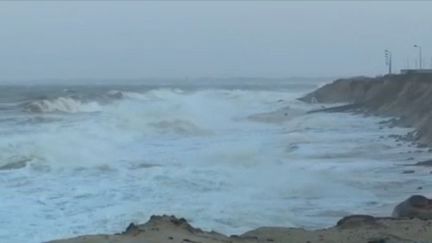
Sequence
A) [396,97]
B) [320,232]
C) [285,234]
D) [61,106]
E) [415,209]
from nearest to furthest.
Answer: [285,234] < [320,232] < [415,209] < [396,97] < [61,106]

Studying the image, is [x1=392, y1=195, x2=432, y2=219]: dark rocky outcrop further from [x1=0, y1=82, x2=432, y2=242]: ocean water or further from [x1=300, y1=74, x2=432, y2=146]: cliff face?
[x1=300, y1=74, x2=432, y2=146]: cliff face

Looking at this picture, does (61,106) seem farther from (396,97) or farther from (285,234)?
(285,234)

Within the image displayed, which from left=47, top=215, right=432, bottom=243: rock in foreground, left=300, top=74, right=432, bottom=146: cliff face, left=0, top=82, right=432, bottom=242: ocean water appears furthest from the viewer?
left=300, top=74, right=432, bottom=146: cliff face

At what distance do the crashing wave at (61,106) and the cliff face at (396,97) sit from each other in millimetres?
19837

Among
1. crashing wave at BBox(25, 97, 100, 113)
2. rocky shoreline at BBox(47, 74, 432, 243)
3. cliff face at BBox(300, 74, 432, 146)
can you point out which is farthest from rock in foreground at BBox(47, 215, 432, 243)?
crashing wave at BBox(25, 97, 100, 113)

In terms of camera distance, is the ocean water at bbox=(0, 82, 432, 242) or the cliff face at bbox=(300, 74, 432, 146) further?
the cliff face at bbox=(300, 74, 432, 146)

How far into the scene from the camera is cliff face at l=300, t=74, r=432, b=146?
35869mm

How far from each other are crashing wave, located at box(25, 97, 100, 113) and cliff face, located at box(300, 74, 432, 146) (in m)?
19.8

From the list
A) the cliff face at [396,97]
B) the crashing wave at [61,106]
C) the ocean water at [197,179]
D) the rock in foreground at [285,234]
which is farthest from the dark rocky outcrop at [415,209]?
the crashing wave at [61,106]

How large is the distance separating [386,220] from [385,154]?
46.6 ft

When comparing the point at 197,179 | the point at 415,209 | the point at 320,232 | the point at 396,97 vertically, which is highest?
the point at 320,232

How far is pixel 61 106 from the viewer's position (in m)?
61.7

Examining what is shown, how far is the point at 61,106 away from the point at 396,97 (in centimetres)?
2342

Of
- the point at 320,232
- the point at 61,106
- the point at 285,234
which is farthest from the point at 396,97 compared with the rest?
the point at 285,234
